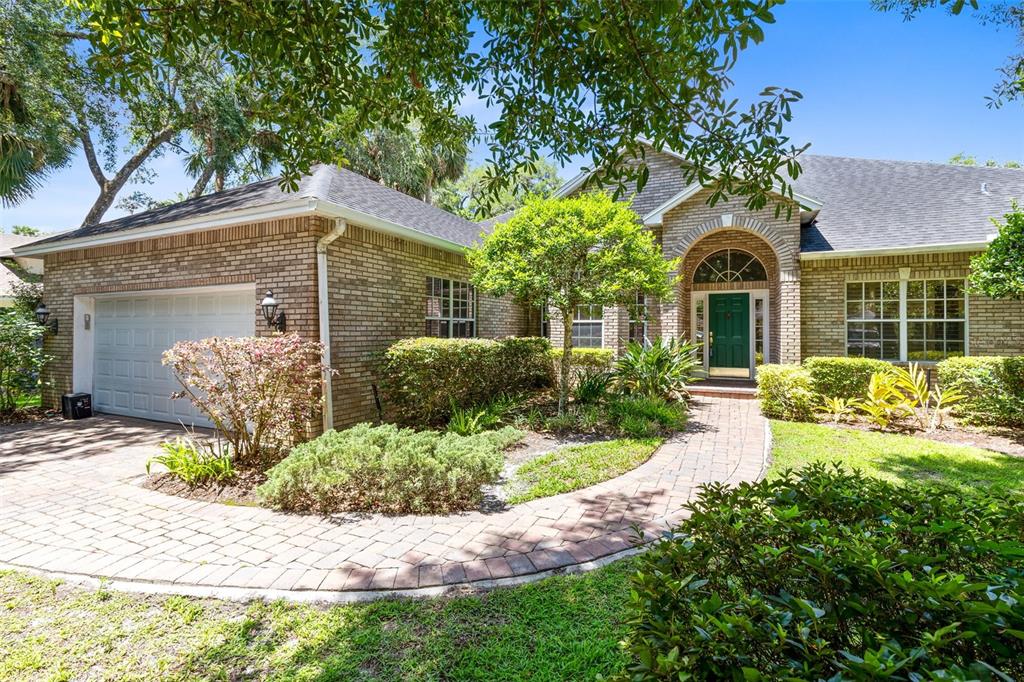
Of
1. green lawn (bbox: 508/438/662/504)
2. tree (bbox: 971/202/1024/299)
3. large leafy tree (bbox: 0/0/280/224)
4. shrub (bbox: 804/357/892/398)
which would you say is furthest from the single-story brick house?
large leafy tree (bbox: 0/0/280/224)

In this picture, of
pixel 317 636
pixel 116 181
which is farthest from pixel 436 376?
pixel 116 181

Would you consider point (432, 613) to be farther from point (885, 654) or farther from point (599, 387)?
point (599, 387)

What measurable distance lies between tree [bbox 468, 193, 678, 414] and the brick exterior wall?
1.82 metres

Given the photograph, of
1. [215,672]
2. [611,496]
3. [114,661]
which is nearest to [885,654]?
[215,672]

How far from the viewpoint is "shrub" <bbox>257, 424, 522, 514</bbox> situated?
4.62 meters

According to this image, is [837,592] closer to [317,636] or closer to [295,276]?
[317,636]

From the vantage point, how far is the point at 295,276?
7.03 metres

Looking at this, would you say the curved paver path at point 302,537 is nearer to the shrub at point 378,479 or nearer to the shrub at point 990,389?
the shrub at point 378,479

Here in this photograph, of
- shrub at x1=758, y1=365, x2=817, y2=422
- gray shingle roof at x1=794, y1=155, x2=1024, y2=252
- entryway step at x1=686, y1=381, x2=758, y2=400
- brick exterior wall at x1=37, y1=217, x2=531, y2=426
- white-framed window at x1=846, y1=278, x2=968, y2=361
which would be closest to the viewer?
brick exterior wall at x1=37, y1=217, x2=531, y2=426

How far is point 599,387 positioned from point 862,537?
7452mm

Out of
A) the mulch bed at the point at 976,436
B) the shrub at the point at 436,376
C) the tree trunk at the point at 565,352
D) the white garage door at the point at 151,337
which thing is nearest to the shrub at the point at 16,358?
the white garage door at the point at 151,337

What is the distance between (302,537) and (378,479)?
35.2 inches

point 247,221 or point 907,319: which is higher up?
point 247,221

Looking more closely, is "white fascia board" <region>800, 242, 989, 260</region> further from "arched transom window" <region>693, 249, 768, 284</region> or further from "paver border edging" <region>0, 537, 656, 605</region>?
"paver border edging" <region>0, 537, 656, 605</region>
